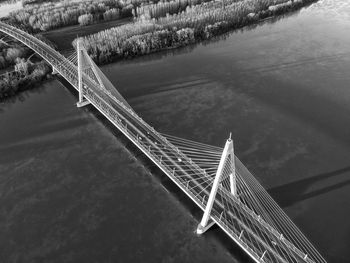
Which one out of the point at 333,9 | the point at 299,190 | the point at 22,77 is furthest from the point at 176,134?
the point at 333,9

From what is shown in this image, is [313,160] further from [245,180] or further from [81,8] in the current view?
[81,8]

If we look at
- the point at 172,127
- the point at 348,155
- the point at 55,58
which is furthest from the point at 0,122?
the point at 348,155

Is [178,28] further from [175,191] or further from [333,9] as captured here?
[175,191]

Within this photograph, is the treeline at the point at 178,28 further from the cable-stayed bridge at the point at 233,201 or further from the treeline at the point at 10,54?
the cable-stayed bridge at the point at 233,201

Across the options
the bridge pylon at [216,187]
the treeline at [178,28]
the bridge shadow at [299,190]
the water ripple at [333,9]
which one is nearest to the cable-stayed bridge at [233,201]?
the bridge pylon at [216,187]

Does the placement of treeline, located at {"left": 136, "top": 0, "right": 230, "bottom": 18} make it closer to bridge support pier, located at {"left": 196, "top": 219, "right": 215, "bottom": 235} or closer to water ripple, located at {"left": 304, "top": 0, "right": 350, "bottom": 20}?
water ripple, located at {"left": 304, "top": 0, "right": 350, "bottom": 20}
